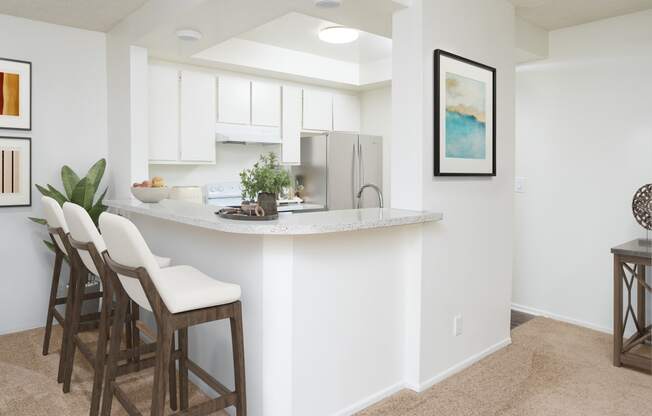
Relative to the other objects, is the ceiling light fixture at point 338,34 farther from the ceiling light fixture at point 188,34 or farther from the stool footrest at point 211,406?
the stool footrest at point 211,406

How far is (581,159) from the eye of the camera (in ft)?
11.8

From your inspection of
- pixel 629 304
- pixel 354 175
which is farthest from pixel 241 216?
pixel 354 175

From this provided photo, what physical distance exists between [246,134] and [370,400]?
9.38ft

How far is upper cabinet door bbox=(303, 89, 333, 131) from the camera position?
499cm

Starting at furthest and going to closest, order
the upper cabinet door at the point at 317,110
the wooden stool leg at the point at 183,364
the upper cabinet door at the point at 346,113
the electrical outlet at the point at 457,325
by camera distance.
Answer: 1. the upper cabinet door at the point at 346,113
2. the upper cabinet door at the point at 317,110
3. the electrical outlet at the point at 457,325
4. the wooden stool leg at the point at 183,364

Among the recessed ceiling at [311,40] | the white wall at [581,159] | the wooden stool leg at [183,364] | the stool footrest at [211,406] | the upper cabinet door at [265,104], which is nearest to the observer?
the stool footrest at [211,406]

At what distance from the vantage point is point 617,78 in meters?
3.38

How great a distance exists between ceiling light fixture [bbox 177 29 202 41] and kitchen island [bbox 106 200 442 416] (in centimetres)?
124

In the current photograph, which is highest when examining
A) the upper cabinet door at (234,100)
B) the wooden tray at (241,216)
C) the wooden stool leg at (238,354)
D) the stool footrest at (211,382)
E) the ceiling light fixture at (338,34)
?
the ceiling light fixture at (338,34)

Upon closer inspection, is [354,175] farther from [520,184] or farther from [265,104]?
[520,184]

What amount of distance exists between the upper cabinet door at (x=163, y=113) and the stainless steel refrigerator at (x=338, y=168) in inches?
60.3

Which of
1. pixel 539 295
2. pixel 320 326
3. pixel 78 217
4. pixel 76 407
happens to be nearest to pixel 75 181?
pixel 78 217

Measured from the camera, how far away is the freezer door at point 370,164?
5.14 m

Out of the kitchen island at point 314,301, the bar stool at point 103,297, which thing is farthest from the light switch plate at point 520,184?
the bar stool at point 103,297
